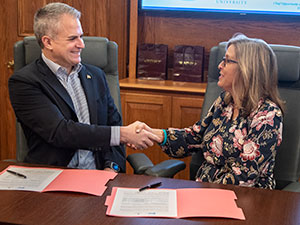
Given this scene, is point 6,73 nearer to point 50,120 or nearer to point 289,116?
point 50,120

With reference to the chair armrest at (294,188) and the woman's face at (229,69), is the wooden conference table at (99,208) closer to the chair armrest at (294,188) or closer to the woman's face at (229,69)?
the chair armrest at (294,188)

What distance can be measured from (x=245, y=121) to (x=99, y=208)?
830 millimetres

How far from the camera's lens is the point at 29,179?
154cm

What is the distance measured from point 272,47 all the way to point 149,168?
832 millimetres

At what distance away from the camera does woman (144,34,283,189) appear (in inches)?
69.7

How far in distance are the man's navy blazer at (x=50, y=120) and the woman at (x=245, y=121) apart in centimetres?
49

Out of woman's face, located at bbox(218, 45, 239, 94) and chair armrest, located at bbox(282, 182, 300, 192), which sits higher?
woman's face, located at bbox(218, 45, 239, 94)

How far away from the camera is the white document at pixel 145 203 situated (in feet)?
4.29

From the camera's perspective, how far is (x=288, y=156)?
2043 millimetres

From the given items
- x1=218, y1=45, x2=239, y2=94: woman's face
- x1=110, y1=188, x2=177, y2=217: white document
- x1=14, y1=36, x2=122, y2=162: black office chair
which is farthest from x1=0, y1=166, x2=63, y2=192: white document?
x1=218, y1=45, x2=239, y2=94: woman's face

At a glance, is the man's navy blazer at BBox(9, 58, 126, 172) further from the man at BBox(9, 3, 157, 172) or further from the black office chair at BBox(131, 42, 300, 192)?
the black office chair at BBox(131, 42, 300, 192)

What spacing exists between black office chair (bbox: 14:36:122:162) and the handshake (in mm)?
305

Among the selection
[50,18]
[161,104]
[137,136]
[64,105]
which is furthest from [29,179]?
[161,104]

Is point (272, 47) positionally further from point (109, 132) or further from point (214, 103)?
point (109, 132)
